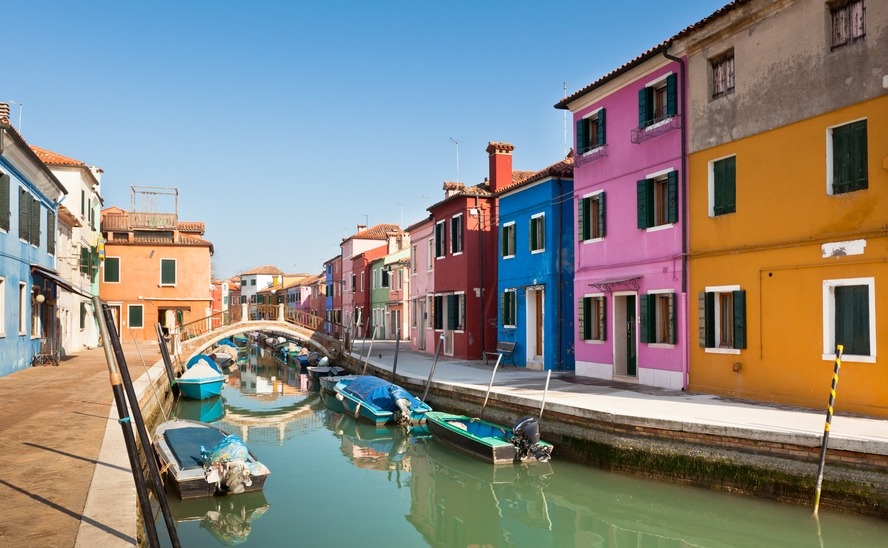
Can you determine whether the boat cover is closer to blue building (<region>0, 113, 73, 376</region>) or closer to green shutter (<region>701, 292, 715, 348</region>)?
green shutter (<region>701, 292, 715, 348</region>)

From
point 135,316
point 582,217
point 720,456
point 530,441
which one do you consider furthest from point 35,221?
point 720,456

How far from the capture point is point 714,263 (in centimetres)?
1450

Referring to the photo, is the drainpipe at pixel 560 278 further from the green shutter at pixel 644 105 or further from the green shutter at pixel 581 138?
the green shutter at pixel 644 105

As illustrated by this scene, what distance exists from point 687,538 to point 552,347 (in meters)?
11.3

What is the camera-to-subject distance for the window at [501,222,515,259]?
Result: 23.6 meters

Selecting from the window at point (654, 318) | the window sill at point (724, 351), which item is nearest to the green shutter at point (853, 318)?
the window sill at point (724, 351)

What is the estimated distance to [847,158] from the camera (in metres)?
11.8

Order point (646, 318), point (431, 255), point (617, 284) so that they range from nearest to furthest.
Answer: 1. point (646, 318)
2. point (617, 284)
3. point (431, 255)

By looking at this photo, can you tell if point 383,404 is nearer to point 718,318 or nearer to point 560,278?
point 560,278

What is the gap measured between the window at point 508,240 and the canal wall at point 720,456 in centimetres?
952

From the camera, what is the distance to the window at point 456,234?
26344 millimetres

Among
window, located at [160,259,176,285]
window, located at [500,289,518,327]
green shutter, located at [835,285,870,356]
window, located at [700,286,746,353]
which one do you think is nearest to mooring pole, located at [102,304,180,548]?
green shutter, located at [835,285,870,356]

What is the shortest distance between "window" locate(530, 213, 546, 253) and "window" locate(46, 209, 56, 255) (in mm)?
16321

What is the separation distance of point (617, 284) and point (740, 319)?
158 inches
